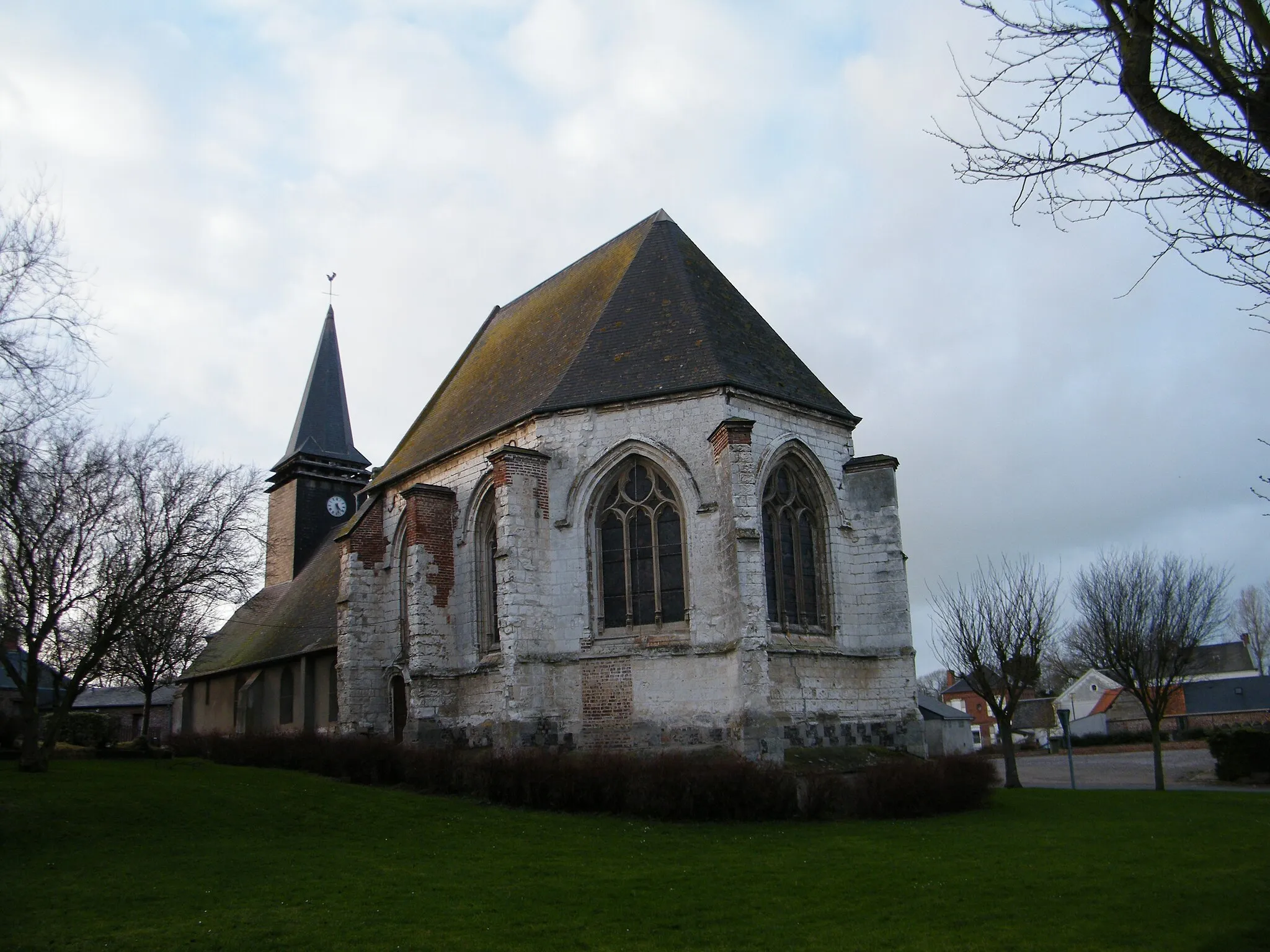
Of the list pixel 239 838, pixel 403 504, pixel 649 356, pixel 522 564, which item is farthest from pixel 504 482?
pixel 239 838

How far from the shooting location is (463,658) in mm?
18688

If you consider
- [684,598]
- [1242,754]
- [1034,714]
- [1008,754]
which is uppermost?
[684,598]

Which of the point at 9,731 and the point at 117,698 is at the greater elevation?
the point at 117,698

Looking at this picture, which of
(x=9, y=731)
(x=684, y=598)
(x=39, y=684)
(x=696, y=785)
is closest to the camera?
(x=696, y=785)

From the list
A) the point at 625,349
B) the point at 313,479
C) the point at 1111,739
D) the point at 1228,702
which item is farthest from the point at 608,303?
the point at 1228,702

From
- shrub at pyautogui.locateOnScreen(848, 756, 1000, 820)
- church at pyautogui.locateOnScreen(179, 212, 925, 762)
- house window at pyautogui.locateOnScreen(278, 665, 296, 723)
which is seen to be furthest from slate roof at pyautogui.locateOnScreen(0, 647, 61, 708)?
shrub at pyautogui.locateOnScreen(848, 756, 1000, 820)

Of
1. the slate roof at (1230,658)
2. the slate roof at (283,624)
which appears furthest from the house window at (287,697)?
the slate roof at (1230,658)

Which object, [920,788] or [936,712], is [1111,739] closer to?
[936,712]

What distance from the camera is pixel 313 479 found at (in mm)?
33156

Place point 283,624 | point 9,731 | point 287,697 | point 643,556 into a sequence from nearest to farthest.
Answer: point 643,556, point 9,731, point 287,697, point 283,624

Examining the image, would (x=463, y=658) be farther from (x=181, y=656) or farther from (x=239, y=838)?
(x=181, y=656)

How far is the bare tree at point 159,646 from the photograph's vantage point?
20453 millimetres

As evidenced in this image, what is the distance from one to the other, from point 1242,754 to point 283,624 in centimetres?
2440

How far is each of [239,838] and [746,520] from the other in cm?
833
